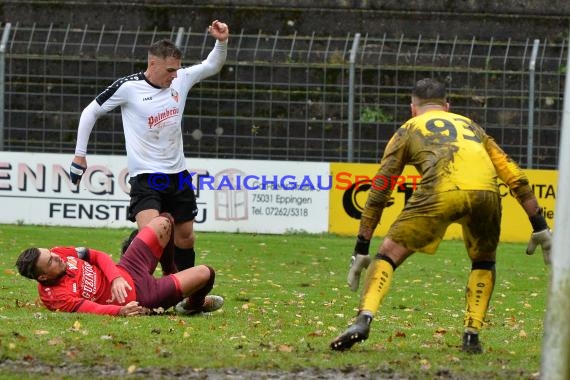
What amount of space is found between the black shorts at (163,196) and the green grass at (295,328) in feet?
3.17

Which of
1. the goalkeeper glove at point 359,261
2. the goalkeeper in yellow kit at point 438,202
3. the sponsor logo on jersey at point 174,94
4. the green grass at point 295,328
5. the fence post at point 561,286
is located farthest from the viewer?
the sponsor logo on jersey at point 174,94

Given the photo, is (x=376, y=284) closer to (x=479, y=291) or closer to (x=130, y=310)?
(x=479, y=291)

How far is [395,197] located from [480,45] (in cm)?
321

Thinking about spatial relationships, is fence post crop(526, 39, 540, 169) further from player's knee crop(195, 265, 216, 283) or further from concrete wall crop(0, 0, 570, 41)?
player's knee crop(195, 265, 216, 283)

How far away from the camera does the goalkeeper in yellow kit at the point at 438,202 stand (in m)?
8.62

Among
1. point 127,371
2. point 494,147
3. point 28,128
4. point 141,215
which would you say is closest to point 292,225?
point 28,128

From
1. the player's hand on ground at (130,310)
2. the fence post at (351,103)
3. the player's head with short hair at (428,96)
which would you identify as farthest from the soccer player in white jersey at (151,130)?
the fence post at (351,103)

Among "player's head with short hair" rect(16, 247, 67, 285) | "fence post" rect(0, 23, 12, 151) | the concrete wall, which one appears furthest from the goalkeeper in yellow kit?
the concrete wall

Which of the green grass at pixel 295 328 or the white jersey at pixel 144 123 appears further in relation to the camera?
the white jersey at pixel 144 123

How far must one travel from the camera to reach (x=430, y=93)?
29.5 ft

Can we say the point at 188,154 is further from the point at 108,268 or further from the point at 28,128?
the point at 108,268

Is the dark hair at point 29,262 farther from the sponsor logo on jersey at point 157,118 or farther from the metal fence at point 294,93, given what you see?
the metal fence at point 294,93
